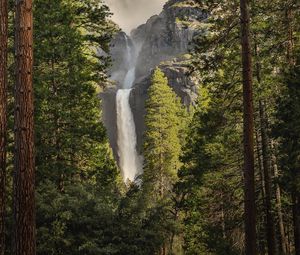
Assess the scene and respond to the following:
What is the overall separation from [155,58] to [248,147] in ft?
334

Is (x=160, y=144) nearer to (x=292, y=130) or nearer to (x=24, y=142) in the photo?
(x=292, y=130)

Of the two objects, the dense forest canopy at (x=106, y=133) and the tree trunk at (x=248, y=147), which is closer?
the dense forest canopy at (x=106, y=133)

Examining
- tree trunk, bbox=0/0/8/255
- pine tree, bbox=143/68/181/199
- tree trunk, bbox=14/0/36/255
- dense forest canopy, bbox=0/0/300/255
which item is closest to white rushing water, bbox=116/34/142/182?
pine tree, bbox=143/68/181/199

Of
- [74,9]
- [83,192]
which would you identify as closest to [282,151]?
[83,192]

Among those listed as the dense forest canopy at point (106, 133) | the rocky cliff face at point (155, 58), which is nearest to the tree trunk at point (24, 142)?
the dense forest canopy at point (106, 133)

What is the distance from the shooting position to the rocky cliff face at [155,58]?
259 ft

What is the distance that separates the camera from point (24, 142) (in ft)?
22.9

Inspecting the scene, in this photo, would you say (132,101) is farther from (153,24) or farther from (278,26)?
(278,26)

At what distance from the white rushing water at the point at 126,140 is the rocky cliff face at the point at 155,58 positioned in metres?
0.92

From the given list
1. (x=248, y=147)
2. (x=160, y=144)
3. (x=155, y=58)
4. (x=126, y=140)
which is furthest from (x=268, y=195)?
(x=155, y=58)

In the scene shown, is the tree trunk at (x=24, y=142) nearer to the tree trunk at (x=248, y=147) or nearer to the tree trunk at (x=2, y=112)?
the tree trunk at (x=2, y=112)

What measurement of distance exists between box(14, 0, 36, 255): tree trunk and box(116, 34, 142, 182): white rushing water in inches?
2484

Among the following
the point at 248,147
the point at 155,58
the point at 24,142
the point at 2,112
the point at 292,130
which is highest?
the point at 155,58

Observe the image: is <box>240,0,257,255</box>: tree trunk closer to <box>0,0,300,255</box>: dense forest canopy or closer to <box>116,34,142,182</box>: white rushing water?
<box>0,0,300,255</box>: dense forest canopy
